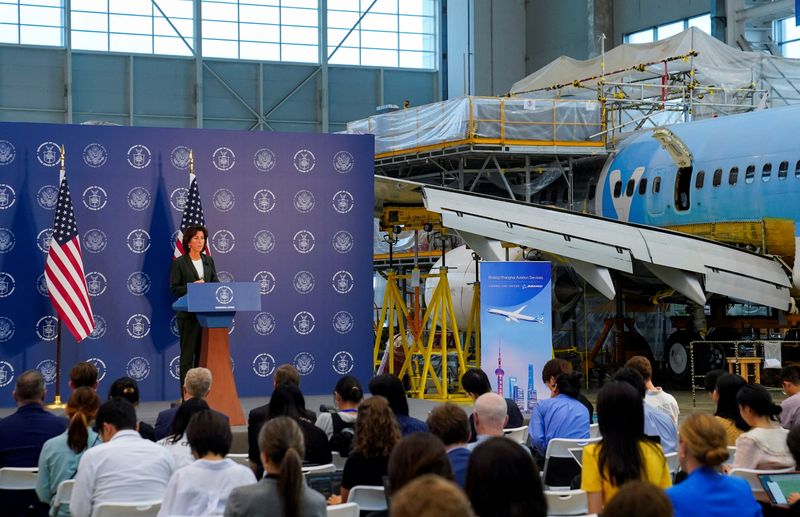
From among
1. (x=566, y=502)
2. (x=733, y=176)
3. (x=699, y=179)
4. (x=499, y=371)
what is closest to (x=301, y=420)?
(x=566, y=502)

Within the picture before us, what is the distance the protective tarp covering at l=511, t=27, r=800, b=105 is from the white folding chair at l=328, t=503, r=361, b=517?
81.5 feet

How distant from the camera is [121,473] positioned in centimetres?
675

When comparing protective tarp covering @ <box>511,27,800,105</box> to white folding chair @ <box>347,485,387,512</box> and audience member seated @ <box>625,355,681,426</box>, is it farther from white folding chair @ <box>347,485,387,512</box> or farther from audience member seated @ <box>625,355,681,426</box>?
white folding chair @ <box>347,485,387,512</box>

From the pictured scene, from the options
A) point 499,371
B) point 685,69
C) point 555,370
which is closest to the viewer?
point 555,370

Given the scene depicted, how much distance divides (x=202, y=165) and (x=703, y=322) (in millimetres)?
10553

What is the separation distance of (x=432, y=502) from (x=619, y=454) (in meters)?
2.95

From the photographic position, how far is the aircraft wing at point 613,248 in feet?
65.5

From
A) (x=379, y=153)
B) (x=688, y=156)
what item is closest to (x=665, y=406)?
(x=688, y=156)

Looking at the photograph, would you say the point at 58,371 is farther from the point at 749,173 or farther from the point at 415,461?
the point at 749,173

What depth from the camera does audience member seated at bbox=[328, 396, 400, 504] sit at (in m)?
7.11

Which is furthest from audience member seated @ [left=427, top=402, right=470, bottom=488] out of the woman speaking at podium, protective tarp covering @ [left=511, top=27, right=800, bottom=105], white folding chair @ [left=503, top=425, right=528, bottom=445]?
protective tarp covering @ [left=511, top=27, right=800, bottom=105]

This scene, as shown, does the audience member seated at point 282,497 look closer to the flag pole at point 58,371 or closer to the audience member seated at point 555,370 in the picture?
the audience member seated at point 555,370

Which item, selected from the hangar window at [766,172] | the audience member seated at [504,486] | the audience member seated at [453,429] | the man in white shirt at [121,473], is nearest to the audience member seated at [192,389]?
the man in white shirt at [121,473]

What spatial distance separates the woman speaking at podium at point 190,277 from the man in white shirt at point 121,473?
7.64 meters
